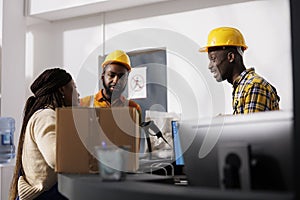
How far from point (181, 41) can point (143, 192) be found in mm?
2895

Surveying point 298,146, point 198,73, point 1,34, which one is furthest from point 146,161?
point 1,34

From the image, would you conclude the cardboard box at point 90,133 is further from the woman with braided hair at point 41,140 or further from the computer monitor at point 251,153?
the computer monitor at point 251,153

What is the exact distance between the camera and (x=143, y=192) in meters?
1.18

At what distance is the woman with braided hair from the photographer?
2148 mm

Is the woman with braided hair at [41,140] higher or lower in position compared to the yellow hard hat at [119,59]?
lower

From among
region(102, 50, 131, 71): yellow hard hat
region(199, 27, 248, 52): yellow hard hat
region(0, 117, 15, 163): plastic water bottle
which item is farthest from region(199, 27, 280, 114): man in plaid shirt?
region(0, 117, 15, 163): plastic water bottle

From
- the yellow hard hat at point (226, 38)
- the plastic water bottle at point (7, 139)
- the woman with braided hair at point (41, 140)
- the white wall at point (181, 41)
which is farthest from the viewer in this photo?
the plastic water bottle at point (7, 139)

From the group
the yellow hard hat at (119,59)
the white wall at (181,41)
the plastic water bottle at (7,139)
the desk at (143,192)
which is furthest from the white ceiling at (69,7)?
the desk at (143,192)

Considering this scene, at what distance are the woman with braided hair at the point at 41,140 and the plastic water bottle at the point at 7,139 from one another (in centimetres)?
172

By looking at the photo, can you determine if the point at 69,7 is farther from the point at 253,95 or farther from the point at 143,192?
the point at 143,192

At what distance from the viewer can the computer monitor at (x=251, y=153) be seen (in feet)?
3.94

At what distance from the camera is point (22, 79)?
175 inches

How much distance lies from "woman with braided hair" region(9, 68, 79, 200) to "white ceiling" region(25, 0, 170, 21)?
1.64m

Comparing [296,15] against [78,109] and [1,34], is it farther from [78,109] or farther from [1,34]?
[1,34]
